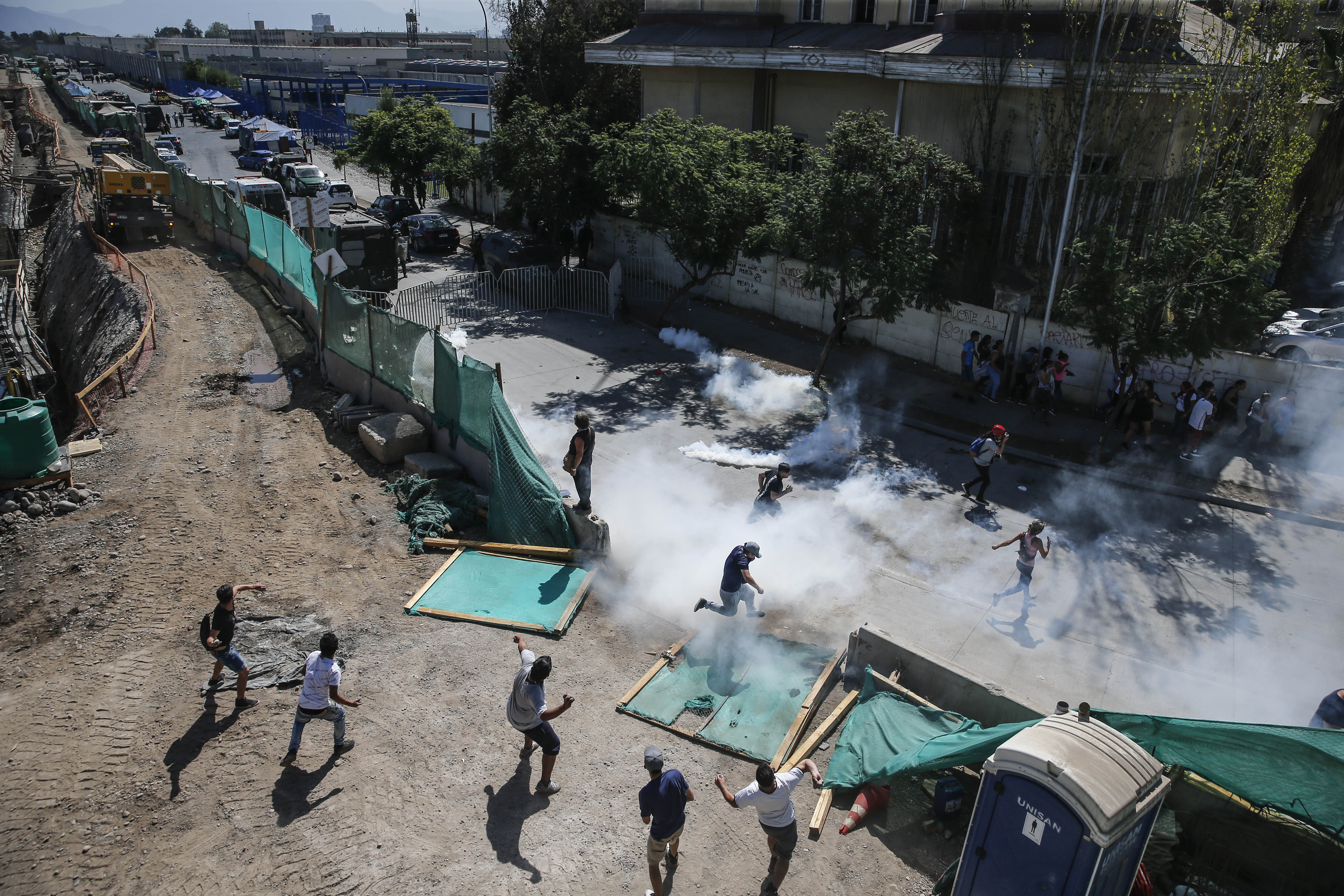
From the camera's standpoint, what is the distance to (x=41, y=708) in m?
8.14

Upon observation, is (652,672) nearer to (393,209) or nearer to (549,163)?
(549,163)

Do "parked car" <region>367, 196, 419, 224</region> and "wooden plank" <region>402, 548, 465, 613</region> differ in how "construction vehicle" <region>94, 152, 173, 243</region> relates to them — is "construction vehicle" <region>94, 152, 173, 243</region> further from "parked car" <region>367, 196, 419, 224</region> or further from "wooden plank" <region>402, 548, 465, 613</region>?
"wooden plank" <region>402, 548, 465, 613</region>

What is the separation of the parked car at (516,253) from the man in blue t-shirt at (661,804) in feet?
61.5

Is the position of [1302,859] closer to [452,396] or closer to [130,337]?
[452,396]

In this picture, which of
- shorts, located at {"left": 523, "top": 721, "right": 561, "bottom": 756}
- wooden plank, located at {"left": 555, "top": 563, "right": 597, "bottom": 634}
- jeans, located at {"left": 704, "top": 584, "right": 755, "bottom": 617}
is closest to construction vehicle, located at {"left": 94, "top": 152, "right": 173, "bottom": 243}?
wooden plank, located at {"left": 555, "top": 563, "right": 597, "bottom": 634}

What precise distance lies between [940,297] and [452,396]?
934 centimetres

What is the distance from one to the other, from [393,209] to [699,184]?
19.1 metres

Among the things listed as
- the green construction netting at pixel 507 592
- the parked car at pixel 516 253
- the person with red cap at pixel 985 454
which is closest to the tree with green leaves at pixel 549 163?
the parked car at pixel 516 253

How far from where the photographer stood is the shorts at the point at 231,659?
8016 millimetres

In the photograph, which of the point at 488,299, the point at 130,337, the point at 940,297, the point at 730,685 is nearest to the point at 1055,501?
the point at 940,297

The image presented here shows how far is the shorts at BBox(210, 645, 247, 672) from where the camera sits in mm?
8016

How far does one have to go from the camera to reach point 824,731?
7.82 meters

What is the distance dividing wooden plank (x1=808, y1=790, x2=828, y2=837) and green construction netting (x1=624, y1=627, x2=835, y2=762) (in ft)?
1.89

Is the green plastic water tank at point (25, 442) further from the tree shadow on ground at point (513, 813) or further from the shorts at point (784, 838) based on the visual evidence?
the shorts at point (784, 838)
